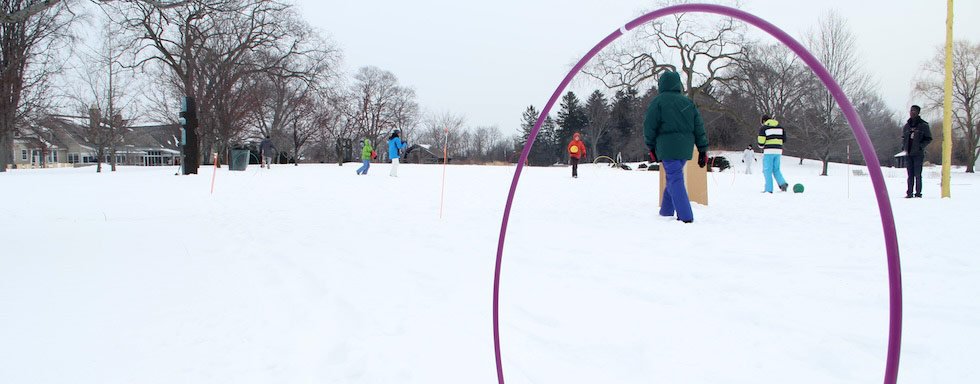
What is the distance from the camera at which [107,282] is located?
4066 mm

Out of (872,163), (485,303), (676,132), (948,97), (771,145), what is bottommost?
(485,303)

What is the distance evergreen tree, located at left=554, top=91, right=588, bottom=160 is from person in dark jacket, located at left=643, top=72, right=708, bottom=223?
68.4 m

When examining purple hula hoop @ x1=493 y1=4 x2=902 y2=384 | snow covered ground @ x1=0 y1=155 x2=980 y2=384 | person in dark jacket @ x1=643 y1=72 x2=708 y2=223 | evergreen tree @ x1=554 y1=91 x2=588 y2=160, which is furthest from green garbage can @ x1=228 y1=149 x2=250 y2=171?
evergreen tree @ x1=554 y1=91 x2=588 y2=160

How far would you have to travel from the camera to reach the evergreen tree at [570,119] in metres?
74.9

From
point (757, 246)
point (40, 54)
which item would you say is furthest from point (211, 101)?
point (757, 246)

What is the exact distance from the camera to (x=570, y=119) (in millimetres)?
75375

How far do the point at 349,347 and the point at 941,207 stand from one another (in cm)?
945

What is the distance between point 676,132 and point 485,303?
171 inches

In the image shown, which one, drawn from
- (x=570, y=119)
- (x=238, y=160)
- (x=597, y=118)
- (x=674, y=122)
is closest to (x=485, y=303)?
(x=674, y=122)

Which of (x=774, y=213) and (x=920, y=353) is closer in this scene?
(x=920, y=353)

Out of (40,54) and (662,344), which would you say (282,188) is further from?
(40,54)

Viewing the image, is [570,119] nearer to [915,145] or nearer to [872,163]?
[915,145]

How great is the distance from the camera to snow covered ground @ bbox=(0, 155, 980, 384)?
249 centimetres

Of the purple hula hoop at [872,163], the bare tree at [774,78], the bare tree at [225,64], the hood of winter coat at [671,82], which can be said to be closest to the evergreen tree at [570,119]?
the bare tree at [774,78]
